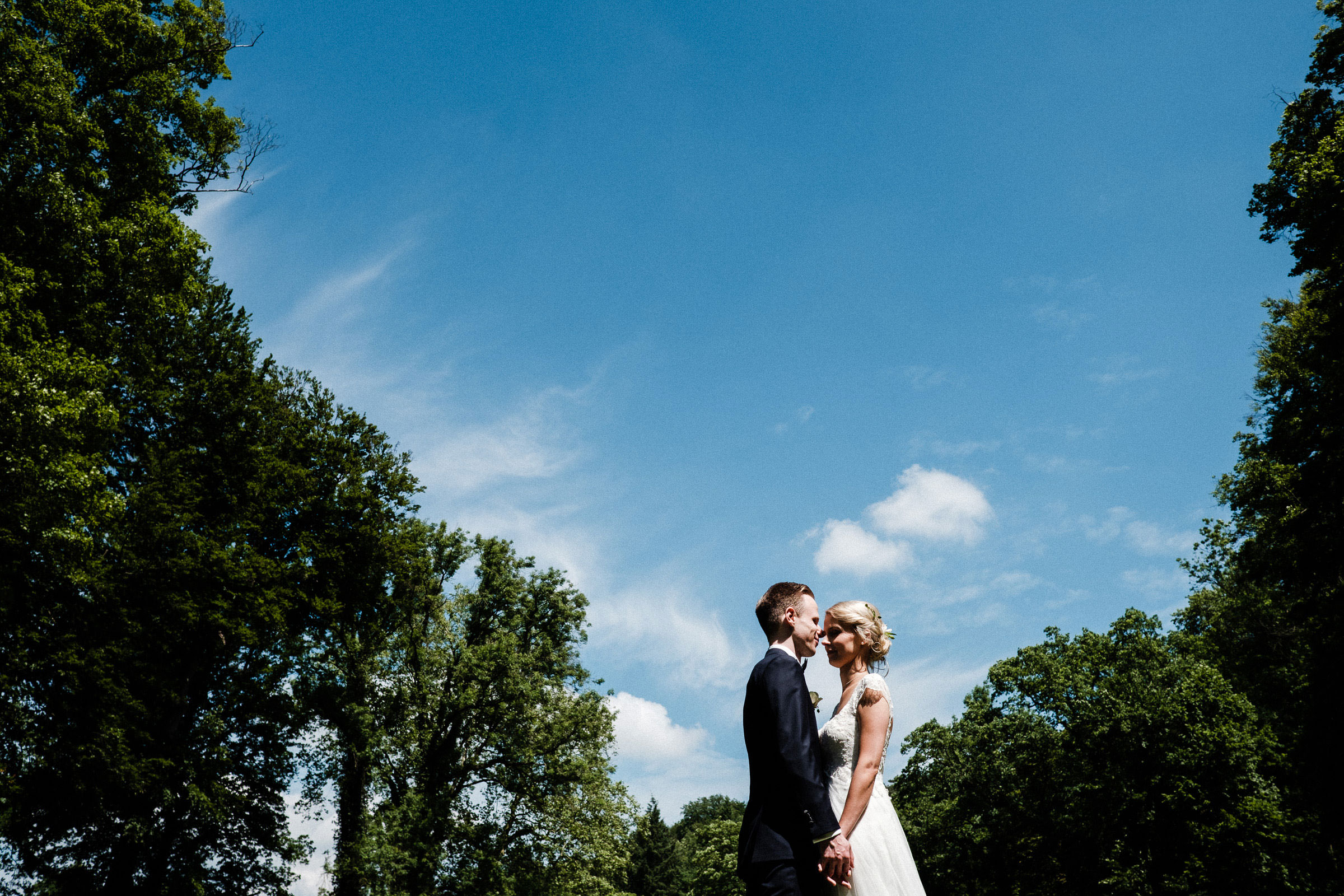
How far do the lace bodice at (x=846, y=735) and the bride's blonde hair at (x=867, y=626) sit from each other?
0.20m

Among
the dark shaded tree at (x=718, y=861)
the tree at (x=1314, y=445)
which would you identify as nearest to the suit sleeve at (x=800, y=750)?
the tree at (x=1314, y=445)

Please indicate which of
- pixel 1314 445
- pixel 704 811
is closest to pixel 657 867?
pixel 704 811

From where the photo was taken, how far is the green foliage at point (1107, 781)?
84.3 feet

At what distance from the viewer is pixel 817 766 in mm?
5199

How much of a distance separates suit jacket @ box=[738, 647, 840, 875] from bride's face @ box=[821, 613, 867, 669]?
0.83 metres

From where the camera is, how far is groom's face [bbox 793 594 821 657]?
5.78 meters

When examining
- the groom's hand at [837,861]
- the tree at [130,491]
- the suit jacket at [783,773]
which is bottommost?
the groom's hand at [837,861]

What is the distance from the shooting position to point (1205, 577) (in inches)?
1345

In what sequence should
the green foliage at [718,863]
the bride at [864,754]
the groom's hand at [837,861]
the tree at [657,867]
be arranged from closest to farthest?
the groom's hand at [837,861] → the bride at [864,754] → the green foliage at [718,863] → the tree at [657,867]

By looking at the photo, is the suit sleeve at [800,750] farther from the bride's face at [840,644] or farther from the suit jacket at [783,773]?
the bride's face at [840,644]

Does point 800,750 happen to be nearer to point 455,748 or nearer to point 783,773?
point 783,773

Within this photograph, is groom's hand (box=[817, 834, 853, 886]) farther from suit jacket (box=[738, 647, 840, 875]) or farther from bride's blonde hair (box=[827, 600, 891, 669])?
bride's blonde hair (box=[827, 600, 891, 669])

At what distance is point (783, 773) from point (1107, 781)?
2760 cm

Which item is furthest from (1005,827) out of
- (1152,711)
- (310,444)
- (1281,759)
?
(310,444)
